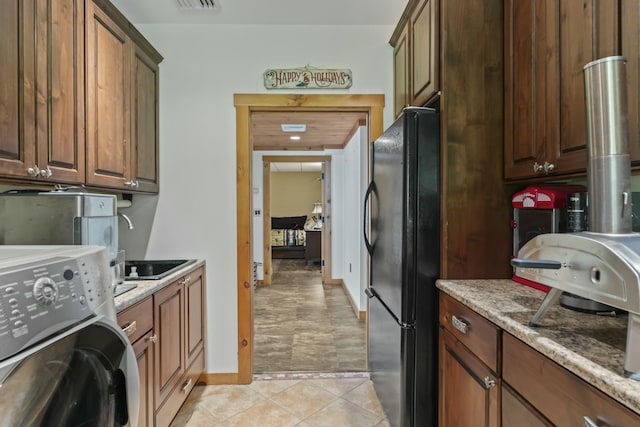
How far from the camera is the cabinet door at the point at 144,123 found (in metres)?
2.10

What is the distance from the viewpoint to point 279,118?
3.60 meters

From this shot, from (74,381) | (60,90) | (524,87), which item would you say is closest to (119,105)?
(60,90)

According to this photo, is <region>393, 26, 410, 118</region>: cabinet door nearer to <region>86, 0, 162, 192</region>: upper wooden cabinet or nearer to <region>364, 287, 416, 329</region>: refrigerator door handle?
<region>364, 287, 416, 329</region>: refrigerator door handle

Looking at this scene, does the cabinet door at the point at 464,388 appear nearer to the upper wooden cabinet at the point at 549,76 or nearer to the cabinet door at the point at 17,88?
the upper wooden cabinet at the point at 549,76

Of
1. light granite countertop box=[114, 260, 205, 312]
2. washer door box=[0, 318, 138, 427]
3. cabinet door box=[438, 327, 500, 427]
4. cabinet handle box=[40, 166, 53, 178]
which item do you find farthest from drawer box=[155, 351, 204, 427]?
cabinet door box=[438, 327, 500, 427]

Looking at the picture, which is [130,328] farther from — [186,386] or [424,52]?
[424,52]

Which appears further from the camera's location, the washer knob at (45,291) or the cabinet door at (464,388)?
the cabinet door at (464,388)

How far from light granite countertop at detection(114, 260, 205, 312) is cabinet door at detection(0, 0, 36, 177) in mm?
585

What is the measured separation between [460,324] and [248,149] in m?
1.77

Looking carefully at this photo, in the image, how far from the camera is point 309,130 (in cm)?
426

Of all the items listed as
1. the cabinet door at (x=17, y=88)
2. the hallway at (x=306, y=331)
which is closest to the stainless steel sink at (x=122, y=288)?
the cabinet door at (x=17, y=88)

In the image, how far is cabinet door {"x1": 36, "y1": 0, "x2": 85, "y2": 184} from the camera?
4.45 ft

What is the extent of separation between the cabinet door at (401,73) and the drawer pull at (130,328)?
6.10 ft

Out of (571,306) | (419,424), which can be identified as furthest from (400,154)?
(419,424)
